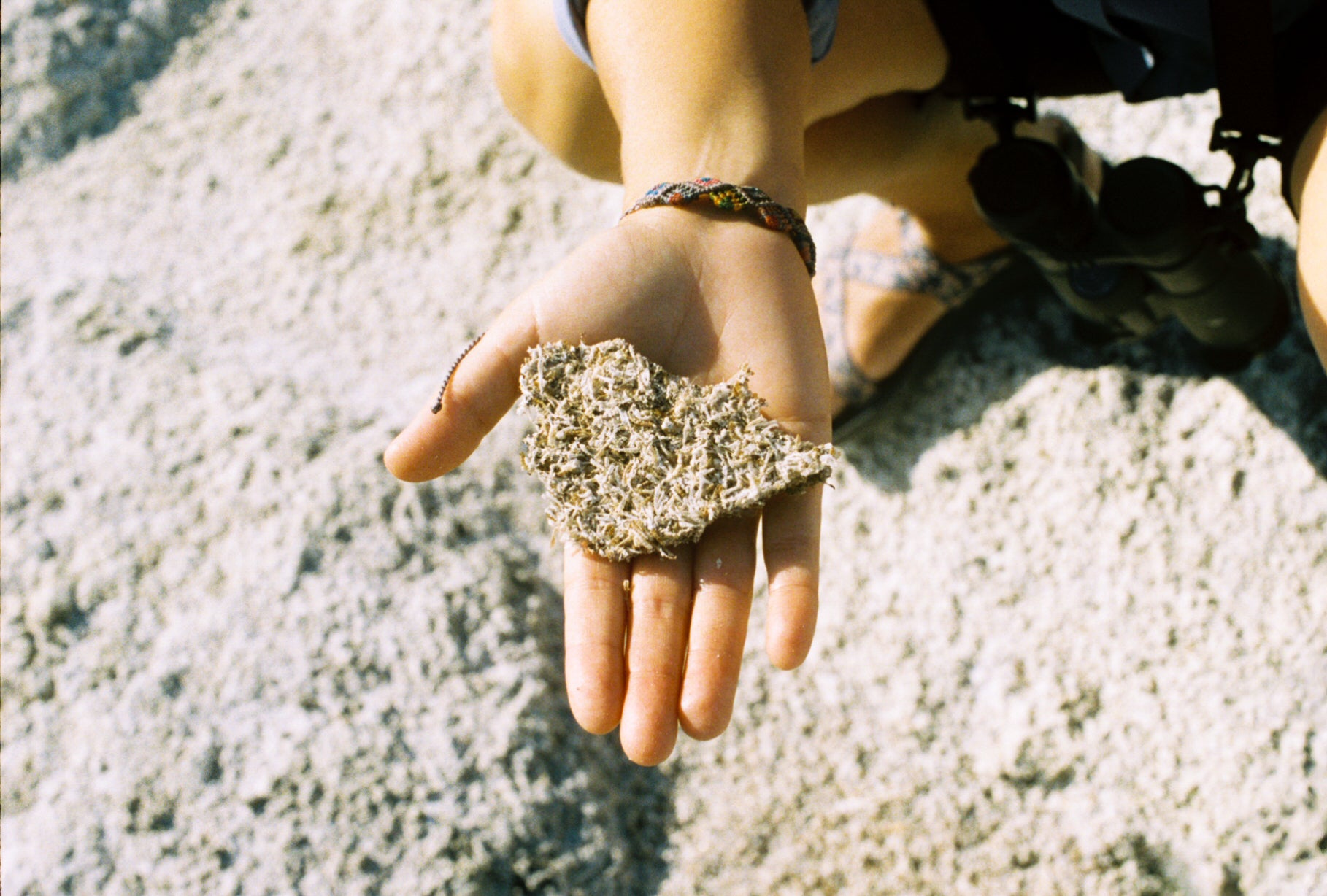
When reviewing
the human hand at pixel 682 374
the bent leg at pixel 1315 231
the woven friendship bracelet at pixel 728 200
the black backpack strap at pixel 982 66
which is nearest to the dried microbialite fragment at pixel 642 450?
the human hand at pixel 682 374

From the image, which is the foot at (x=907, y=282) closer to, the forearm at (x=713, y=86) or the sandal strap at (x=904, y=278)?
the sandal strap at (x=904, y=278)

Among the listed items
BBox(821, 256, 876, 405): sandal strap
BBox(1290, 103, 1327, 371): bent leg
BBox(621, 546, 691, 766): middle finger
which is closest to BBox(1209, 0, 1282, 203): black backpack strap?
BBox(1290, 103, 1327, 371): bent leg

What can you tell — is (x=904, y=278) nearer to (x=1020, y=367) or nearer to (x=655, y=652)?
(x=1020, y=367)

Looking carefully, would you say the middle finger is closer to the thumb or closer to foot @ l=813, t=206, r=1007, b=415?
the thumb

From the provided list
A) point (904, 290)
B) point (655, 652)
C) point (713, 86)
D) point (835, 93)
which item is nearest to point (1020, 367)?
point (904, 290)

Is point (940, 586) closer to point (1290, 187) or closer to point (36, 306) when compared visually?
point (1290, 187)
